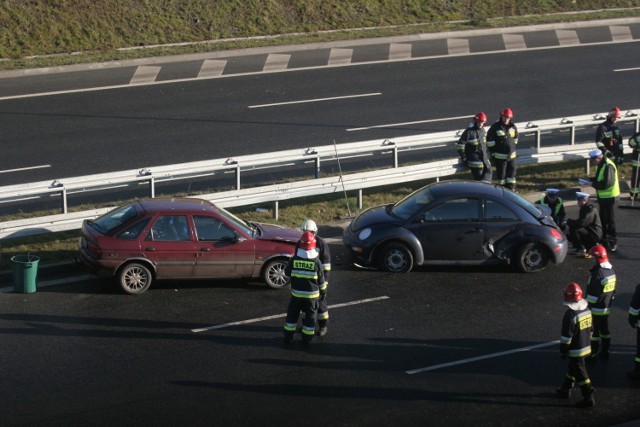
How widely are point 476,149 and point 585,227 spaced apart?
3.14 metres

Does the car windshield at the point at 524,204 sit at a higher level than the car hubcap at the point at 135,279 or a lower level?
higher

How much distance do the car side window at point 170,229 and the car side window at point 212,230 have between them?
0.58 feet

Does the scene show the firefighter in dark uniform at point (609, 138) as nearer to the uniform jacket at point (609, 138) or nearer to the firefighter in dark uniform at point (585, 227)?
the uniform jacket at point (609, 138)

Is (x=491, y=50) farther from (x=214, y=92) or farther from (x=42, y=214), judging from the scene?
(x=42, y=214)

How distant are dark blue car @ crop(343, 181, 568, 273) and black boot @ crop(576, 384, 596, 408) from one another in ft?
14.3

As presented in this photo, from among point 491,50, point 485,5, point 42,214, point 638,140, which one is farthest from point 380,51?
point 42,214

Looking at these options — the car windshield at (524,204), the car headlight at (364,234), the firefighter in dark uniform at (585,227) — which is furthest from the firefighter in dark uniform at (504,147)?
the car headlight at (364,234)

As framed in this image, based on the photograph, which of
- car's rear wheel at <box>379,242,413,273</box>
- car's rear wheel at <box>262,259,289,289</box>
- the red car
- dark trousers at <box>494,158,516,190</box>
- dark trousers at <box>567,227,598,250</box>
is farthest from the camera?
dark trousers at <box>494,158,516,190</box>

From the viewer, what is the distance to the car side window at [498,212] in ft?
50.8

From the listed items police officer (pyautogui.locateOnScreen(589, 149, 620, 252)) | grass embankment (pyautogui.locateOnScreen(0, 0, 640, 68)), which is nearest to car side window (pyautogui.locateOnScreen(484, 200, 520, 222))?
police officer (pyautogui.locateOnScreen(589, 149, 620, 252))

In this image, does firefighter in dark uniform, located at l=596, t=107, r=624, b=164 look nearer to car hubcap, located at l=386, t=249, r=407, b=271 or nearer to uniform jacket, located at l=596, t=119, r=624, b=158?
uniform jacket, located at l=596, t=119, r=624, b=158

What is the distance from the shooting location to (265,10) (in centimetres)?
3069

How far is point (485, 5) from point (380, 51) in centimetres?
601

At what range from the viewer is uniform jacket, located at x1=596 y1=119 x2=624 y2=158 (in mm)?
19484
